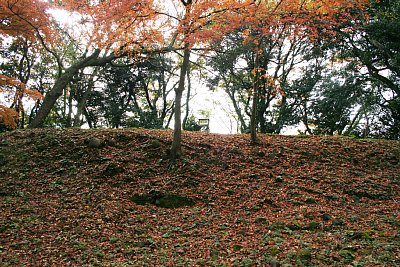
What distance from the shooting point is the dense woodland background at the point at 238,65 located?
8.30 metres

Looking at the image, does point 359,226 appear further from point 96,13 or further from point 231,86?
point 231,86

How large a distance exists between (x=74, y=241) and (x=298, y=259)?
11.1 feet

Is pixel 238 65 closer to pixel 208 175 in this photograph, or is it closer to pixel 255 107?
pixel 255 107

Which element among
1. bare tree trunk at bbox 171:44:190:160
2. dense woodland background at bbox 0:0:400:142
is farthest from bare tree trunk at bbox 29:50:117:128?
bare tree trunk at bbox 171:44:190:160

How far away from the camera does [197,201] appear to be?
6285mm

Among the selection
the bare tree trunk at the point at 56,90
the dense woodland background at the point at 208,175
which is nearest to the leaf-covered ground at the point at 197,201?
the dense woodland background at the point at 208,175

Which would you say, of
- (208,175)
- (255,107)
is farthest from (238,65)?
(208,175)

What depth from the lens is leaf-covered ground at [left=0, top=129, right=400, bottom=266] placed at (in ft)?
13.9

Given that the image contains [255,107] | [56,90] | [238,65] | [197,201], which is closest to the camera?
[197,201]

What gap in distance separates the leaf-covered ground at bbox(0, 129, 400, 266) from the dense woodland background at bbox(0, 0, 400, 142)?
2092 mm

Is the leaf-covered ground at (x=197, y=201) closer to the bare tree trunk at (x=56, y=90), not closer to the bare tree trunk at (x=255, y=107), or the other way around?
the bare tree trunk at (x=255, y=107)

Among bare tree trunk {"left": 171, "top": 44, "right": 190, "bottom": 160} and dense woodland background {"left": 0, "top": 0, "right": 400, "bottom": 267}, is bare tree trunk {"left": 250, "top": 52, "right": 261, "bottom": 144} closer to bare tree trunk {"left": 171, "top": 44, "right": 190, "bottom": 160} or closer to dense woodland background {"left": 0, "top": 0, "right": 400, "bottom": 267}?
dense woodland background {"left": 0, "top": 0, "right": 400, "bottom": 267}

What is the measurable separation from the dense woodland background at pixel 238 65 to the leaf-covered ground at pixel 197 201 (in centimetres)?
209

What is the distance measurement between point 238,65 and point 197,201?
10648 millimetres
